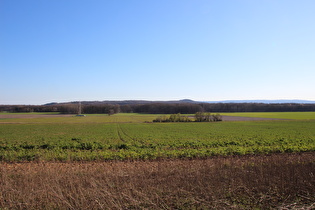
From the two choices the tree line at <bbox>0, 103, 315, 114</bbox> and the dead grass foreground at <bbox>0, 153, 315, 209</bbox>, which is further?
the tree line at <bbox>0, 103, 315, 114</bbox>

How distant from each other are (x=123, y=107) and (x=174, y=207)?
140023 millimetres

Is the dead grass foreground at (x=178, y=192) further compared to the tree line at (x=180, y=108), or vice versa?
the tree line at (x=180, y=108)

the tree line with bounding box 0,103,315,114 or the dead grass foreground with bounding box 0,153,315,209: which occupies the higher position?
the tree line with bounding box 0,103,315,114

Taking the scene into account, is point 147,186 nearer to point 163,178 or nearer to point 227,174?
point 163,178

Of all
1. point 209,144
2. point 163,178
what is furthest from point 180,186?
point 209,144

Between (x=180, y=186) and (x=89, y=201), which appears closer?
(x=89, y=201)

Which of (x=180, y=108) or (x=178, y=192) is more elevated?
(x=180, y=108)

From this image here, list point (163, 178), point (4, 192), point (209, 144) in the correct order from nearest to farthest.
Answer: point (4, 192) < point (163, 178) < point (209, 144)

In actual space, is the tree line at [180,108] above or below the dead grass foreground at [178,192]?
above

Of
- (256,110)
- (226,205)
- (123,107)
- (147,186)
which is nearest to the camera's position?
(226,205)

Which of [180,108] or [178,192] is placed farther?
[180,108]

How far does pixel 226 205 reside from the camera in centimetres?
510

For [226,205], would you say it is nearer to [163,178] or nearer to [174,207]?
[174,207]

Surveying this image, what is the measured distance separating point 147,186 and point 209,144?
13.7 meters
